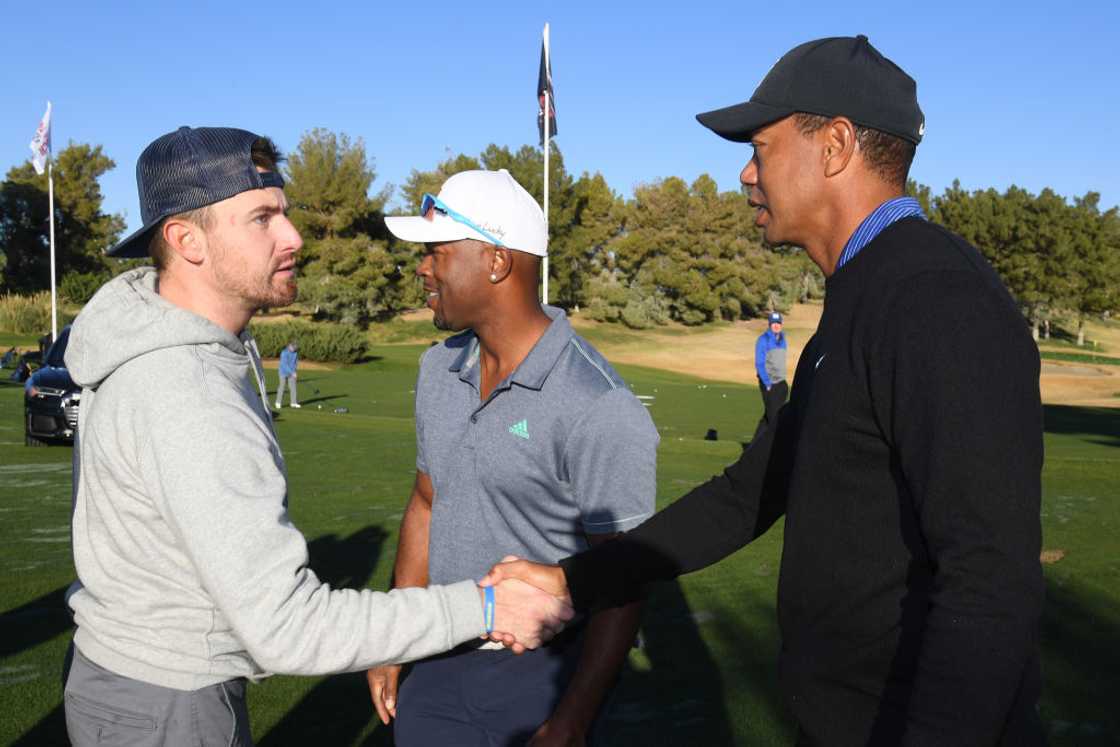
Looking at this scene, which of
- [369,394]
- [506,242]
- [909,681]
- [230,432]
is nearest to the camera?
[909,681]

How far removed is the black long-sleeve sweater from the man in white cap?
0.76m

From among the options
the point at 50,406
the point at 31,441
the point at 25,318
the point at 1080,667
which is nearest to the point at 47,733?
the point at 1080,667

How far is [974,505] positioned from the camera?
189 centimetres

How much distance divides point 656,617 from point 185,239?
4920 millimetres

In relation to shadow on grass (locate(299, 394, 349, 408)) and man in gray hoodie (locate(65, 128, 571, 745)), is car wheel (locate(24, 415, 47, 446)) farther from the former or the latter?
man in gray hoodie (locate(65, 128, 571, 745))

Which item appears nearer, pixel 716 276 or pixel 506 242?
pixel 506 242

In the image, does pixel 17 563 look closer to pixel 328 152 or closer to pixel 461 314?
pixel 461 314

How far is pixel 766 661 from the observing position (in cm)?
608

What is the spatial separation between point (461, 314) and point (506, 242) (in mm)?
296

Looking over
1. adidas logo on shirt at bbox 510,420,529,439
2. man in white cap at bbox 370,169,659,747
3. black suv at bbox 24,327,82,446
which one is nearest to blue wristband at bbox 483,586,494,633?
man in white cap at bbox 370,169,659,747

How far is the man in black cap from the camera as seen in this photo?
188 centimetres

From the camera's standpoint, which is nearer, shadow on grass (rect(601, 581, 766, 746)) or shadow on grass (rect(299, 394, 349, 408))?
shadow on grass (rect(601, 581, 766, 746))

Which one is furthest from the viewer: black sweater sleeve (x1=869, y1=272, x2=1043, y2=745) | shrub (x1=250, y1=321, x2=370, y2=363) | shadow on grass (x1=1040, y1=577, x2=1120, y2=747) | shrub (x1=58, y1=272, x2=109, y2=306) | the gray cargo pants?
shrub (x1=58, y1=272, x2=109, y2=306)

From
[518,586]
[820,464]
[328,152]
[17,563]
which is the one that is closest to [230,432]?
[518,586]
